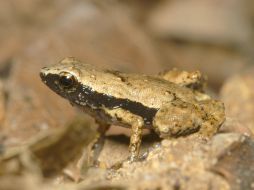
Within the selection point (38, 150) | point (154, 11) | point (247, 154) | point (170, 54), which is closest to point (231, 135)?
point (247, 154)

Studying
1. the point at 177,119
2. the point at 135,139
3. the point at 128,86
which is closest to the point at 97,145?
the point at 135,139

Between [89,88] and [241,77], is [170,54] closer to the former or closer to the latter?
[241,77]

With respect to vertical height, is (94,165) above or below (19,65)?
below

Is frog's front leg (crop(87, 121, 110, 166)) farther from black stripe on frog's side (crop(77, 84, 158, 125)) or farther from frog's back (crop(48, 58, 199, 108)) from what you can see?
frog's back (crop(48, 58, 199, 108))

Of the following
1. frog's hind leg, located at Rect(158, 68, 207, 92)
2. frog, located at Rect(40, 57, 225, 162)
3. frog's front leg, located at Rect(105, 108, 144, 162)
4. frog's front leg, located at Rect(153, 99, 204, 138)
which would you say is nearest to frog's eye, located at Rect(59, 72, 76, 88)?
frog, located at Rect(40, 57, 225, 162)

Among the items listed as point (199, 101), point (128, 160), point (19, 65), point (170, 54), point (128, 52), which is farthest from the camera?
point (170, 54)

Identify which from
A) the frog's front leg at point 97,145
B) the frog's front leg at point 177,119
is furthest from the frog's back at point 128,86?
the frog's front leg at point 97,145

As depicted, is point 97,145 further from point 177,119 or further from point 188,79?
point 188,79
